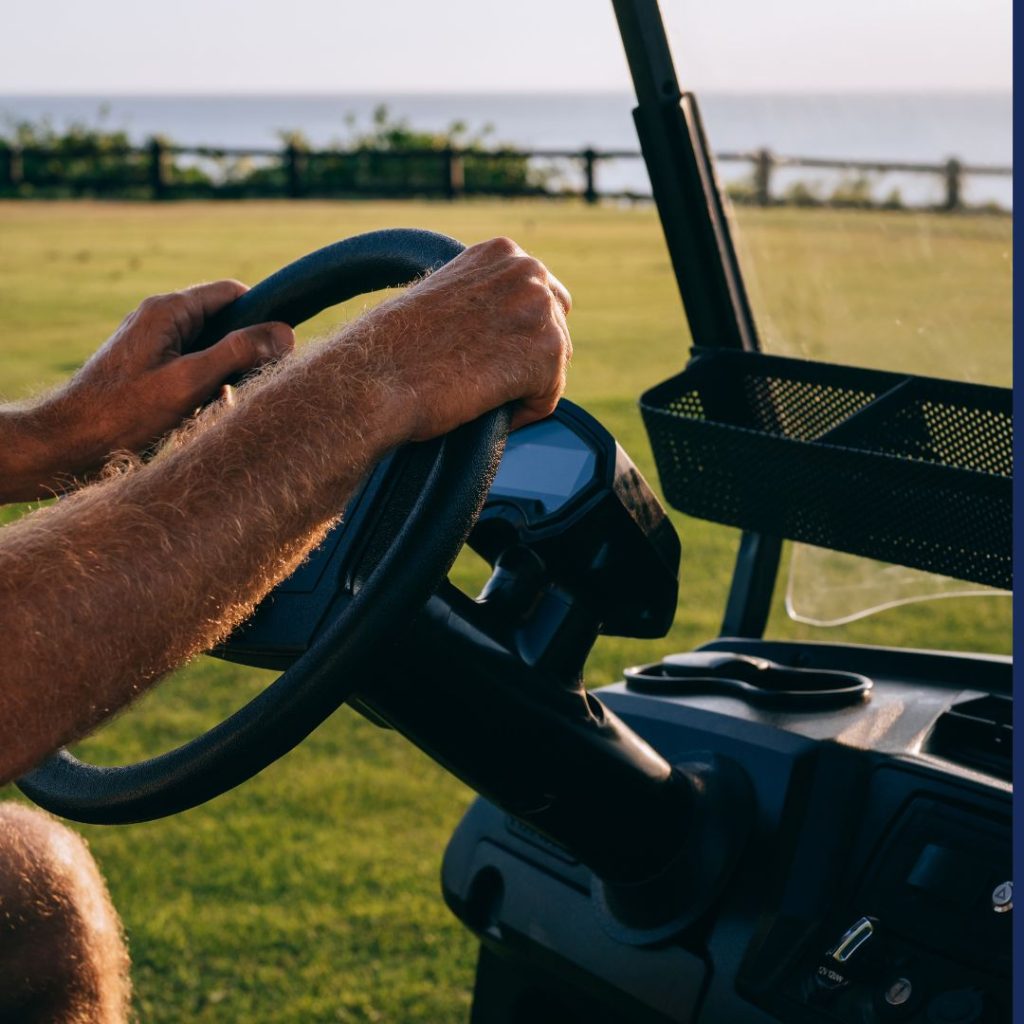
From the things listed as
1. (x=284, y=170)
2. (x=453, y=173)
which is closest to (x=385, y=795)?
(x=453, y=173)

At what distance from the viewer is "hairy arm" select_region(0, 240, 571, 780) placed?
3.39ft

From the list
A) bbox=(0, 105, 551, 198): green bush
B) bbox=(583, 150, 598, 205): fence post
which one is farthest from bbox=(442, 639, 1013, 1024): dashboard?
bbox=(0, 105, 551, 198): green bush

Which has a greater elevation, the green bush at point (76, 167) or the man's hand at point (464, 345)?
the green bush at point (76, 167)

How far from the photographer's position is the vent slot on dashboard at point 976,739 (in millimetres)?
1395

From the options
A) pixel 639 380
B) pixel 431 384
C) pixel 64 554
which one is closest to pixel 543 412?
pixel 431 384

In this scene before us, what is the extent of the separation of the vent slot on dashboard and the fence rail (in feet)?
62.0

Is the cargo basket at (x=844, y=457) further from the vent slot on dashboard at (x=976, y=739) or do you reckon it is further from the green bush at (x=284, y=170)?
the green bush at (x=284, y=170)

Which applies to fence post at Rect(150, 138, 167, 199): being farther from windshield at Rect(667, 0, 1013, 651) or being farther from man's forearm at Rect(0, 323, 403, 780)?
man's forearm at Rect(0, 323, 403, 780)

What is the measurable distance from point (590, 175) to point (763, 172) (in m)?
18.5

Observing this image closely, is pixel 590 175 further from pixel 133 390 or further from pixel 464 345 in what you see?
pixel 464 345

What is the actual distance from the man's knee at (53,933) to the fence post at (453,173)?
19.5 meters

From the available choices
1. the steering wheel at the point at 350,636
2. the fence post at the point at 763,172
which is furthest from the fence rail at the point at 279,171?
the steering wheel at the point at 350,636

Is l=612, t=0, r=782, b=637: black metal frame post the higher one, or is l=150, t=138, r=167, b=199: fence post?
l=150, t=138, r=167, b=199: fence post

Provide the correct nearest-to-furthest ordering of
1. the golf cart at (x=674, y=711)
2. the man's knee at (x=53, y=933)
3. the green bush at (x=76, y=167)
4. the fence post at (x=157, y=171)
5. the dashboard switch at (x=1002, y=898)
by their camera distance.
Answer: the golf cart at (x=674, y=711), the dashboard switch at (x=1002, y=898), the man's knee at (x=53, y=933), the fence post at (x=157, y=171), the green bush at (x=76, y=167)
